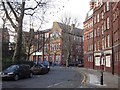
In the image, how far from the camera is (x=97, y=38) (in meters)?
60.8

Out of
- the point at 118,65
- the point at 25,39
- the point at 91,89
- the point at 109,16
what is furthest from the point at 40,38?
the point at 91,89

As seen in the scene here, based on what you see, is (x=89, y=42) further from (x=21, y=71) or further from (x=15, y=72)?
(x=15, y=72)

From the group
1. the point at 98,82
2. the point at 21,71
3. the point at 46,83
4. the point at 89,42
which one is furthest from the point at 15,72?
the point at 89,42

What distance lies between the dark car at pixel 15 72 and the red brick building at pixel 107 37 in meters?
12.7

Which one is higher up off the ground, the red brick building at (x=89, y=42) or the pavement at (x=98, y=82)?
the red brick building at (x=89, y=42)

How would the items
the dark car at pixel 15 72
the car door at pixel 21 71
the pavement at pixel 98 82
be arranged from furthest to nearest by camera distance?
the car door at pixel 21 71 < the dark car at pixel 15 72 < the pavement at pixel 98 82

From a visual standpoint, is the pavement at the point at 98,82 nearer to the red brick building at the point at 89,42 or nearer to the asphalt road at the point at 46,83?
the asphalt road at the point at 46,83

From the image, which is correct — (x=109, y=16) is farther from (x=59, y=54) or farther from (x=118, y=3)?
(x=59, y=54)

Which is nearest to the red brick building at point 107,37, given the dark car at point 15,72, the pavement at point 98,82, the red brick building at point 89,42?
the red brick building at point 89,42

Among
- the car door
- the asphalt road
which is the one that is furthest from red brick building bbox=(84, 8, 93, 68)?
the car door

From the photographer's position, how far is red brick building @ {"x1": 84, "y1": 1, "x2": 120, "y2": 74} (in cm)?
3850

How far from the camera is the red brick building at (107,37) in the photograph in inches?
1516

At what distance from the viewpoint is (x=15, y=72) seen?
27.5 metres

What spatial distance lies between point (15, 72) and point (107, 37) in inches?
942
